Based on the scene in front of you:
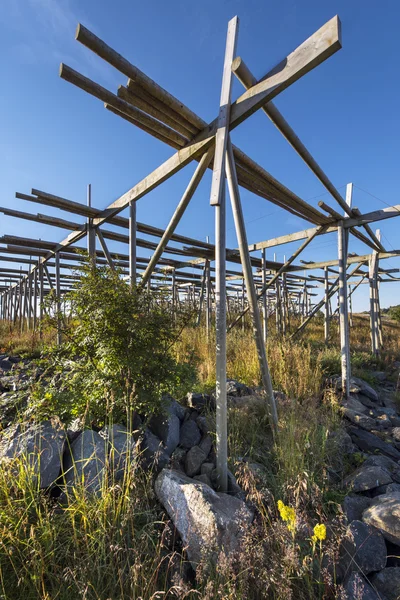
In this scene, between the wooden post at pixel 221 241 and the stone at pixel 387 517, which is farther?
the wooden post at pixel 221 241

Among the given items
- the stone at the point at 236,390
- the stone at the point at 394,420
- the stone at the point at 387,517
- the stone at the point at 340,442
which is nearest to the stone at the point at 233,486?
the stone at the point at 387,517

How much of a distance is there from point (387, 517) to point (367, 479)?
2.46 feet

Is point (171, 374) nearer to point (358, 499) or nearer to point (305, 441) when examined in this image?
point (305, 441)

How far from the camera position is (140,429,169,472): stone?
278 centimetres

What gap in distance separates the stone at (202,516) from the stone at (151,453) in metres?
0.29

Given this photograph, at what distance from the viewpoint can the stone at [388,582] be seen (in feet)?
6.52

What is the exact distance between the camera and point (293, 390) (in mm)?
5348

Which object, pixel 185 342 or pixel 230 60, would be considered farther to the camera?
pixel 185 342

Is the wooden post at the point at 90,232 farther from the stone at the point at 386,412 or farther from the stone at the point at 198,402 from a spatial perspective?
the stone at the point at 386,412

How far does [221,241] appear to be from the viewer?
2.96 metres

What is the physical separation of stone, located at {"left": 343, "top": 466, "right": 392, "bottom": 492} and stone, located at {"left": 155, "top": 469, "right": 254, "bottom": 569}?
1.51 metres

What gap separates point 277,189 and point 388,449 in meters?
4.26

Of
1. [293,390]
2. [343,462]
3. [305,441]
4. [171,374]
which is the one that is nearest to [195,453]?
[171,374]

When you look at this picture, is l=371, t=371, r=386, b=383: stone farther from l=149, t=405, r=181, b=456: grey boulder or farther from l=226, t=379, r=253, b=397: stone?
l=149, t=405, r=181, b=456: grey boulder
